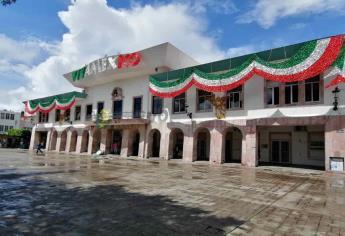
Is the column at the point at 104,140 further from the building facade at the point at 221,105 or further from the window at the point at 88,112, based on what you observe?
the window at the point at 88,112

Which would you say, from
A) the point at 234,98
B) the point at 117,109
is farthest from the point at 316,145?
the point at 117,109

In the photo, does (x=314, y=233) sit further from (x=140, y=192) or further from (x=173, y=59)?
(x=173, y=59)

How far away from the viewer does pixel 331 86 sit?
14.8 m

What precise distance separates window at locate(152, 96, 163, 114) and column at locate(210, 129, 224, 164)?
246 inches

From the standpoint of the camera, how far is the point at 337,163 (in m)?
14.4

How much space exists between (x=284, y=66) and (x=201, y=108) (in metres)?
7.24

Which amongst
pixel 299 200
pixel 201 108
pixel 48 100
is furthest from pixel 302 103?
pixel 48 100

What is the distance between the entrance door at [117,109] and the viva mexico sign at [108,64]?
12.3ft

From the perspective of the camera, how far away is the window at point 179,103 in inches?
865

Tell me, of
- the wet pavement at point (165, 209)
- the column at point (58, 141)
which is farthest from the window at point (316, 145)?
the column at point (58, 141)

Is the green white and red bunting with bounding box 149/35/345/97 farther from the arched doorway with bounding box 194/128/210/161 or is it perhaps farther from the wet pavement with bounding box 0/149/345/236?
the wet pavement with bounding box 0/149/345/236

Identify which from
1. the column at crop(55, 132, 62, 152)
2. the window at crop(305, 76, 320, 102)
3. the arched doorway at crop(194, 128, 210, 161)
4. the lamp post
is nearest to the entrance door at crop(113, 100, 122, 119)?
the arched doorway at crop(194, 128, 210, 161)

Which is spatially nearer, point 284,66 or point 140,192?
point 140,192

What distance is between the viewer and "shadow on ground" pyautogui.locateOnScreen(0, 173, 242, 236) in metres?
4.61
